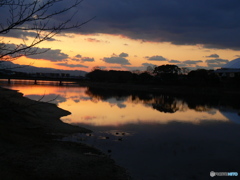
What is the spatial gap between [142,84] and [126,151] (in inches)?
3678

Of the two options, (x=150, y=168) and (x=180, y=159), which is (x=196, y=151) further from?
(x=150, y=168)

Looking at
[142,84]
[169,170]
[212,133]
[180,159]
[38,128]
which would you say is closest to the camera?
[169,170]

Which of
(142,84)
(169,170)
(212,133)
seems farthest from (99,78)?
(169,170)

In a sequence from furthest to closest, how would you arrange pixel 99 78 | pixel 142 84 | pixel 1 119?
1. pixel 99 78
2. pixel 142 84
3. pixel 1 119

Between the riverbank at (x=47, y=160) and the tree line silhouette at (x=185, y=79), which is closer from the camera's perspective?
the riverbank at (x=47, y=160)

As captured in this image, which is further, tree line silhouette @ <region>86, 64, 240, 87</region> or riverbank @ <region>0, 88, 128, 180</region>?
tree line silhouette @ <region>86, 64, 240, 87</region>

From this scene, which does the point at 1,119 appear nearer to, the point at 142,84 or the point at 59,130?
the point at 59,130

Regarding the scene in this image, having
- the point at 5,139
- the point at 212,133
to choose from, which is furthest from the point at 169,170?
the point at 212,133

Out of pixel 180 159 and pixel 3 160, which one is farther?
pixel 180 159

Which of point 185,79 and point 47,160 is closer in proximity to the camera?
point 47,160

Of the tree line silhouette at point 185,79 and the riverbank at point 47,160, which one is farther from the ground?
the tree line silhouette at point 185,79

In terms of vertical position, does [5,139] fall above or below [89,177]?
above

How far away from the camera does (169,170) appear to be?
11820mm

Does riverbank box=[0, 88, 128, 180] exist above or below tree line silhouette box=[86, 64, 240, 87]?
below
